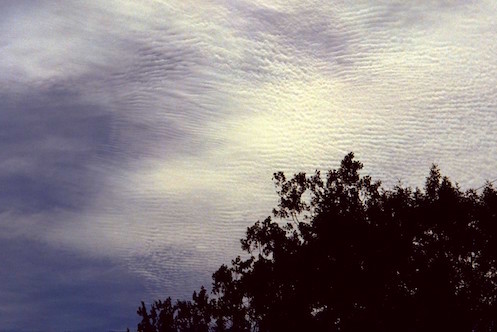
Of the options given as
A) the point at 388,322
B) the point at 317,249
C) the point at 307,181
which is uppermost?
the point at 307,181

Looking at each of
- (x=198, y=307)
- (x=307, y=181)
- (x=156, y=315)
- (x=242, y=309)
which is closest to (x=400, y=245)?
(x=307, y=181)

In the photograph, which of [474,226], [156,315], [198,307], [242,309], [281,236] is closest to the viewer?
[474,226]

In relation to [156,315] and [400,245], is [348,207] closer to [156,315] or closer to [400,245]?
[400,245]

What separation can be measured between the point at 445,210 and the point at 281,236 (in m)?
17.1

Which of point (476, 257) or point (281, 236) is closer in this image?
point (476, 257)

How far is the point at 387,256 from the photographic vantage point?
2228 inches

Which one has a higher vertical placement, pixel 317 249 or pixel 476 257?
pixel 317 249

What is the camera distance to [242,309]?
79.1 m

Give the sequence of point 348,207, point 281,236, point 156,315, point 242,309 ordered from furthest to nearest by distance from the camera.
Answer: point 156,315, point 242,309, point 281,236, point 348,207

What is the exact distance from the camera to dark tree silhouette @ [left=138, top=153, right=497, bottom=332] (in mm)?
54312

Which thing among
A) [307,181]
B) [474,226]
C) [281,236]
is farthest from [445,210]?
[281,236]

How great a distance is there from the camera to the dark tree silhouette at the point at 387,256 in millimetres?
54312

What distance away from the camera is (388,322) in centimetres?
5734

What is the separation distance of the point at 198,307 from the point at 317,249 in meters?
55.3
